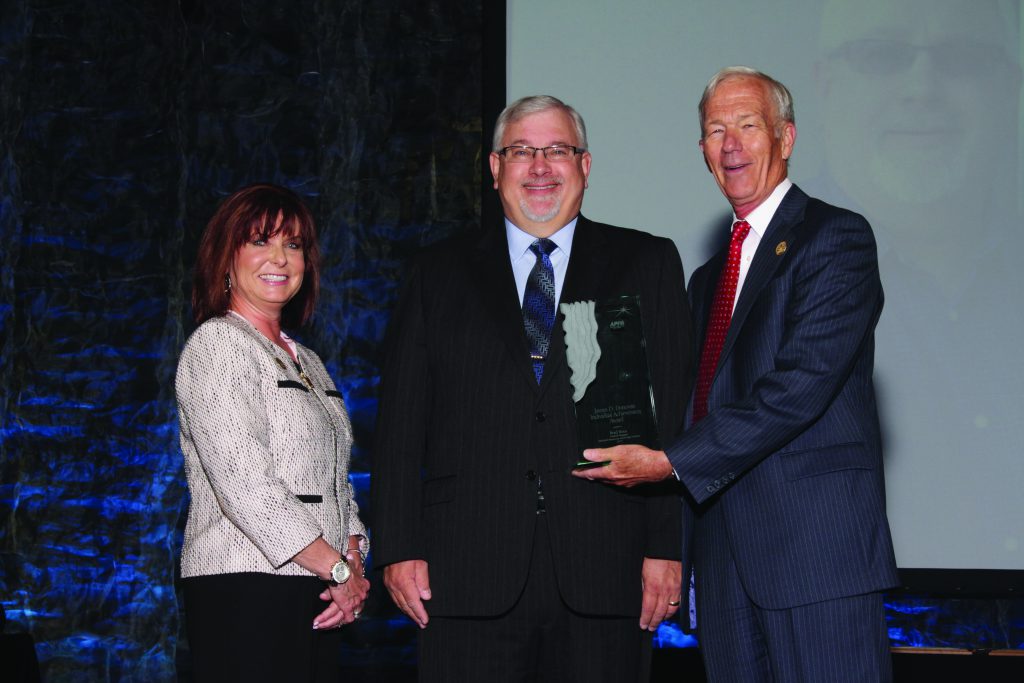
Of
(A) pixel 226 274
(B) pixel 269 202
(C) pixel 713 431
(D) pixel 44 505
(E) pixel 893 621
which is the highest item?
(B) pixel 269 202

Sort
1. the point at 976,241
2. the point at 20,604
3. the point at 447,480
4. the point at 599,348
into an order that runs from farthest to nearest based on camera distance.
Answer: the point at 20,604 → the point at 976,241 → the point at 447,480 → the point at 599,348

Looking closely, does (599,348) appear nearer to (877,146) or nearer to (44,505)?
(877,146)

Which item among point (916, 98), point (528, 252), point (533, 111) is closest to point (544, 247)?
point (528, 252)

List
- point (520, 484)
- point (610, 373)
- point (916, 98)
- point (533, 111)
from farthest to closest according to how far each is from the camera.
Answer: point (916, 98), point (533, 111), point (520, 484), point (610, 373)

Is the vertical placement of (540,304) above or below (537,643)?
above

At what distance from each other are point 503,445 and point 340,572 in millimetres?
416

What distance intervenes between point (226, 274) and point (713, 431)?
1.08 metres

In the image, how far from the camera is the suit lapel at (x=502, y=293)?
2053 mm

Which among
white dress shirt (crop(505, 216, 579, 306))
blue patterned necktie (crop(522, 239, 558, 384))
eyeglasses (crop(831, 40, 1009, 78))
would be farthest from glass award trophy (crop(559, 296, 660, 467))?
eyeglasses (crop(831, 40, 1009, 78))

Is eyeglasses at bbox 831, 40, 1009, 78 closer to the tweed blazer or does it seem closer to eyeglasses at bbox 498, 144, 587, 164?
eyeglasses at bbox 498, 144, 587, 164

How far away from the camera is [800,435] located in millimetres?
1937

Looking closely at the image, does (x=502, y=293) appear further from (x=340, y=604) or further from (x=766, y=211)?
(x=340, y=604)

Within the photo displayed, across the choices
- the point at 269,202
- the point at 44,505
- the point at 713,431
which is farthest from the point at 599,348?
the point at 44,505

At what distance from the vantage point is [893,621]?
354 cm
